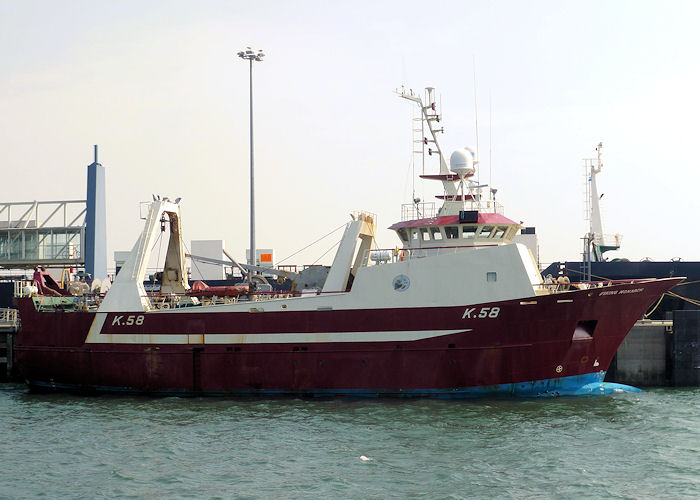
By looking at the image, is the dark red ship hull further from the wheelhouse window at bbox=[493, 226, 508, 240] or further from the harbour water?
the wheelhouse window at bbox=[493, 226, 508, 240]

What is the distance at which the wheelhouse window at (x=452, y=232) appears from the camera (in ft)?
70.8

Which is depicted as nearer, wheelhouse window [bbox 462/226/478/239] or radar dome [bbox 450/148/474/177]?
wheelhouse window [bbox 462/226/478/239]

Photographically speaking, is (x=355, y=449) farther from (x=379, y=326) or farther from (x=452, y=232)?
(x=452, y=232)

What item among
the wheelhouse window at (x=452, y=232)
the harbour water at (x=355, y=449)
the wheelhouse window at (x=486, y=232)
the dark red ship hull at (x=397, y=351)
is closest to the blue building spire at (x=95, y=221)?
the dark red ship hull at (x=397, y=351)

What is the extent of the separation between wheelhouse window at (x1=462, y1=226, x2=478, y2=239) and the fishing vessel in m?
0.06

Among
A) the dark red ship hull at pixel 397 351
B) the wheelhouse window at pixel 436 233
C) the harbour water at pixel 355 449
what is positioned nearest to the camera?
the harbour water at pixel 355 449

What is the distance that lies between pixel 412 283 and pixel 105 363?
978cm

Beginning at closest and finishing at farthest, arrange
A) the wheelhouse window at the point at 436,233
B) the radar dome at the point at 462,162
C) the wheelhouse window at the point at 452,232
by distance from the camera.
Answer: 1. the wheelhouse window at the point at 452,232
2. the wheelhouse window at the point at 436,233
3. the radar dome at the point at 462,162

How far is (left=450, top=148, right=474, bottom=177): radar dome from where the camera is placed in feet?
74.4

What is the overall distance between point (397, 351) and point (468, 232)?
437 centimetres

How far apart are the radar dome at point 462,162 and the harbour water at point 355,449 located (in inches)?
290

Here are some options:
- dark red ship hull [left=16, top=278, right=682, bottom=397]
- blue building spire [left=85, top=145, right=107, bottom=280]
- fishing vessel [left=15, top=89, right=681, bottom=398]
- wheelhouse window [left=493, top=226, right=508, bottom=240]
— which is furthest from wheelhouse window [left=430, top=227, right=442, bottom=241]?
blue building spire [left=85, top=145, right=107, bottom=280]

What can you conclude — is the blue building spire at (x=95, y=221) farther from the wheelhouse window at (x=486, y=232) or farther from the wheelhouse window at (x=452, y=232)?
the wheelhouse window at (x=486, y=232)

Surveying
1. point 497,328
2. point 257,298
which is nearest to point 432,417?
point 497,328
